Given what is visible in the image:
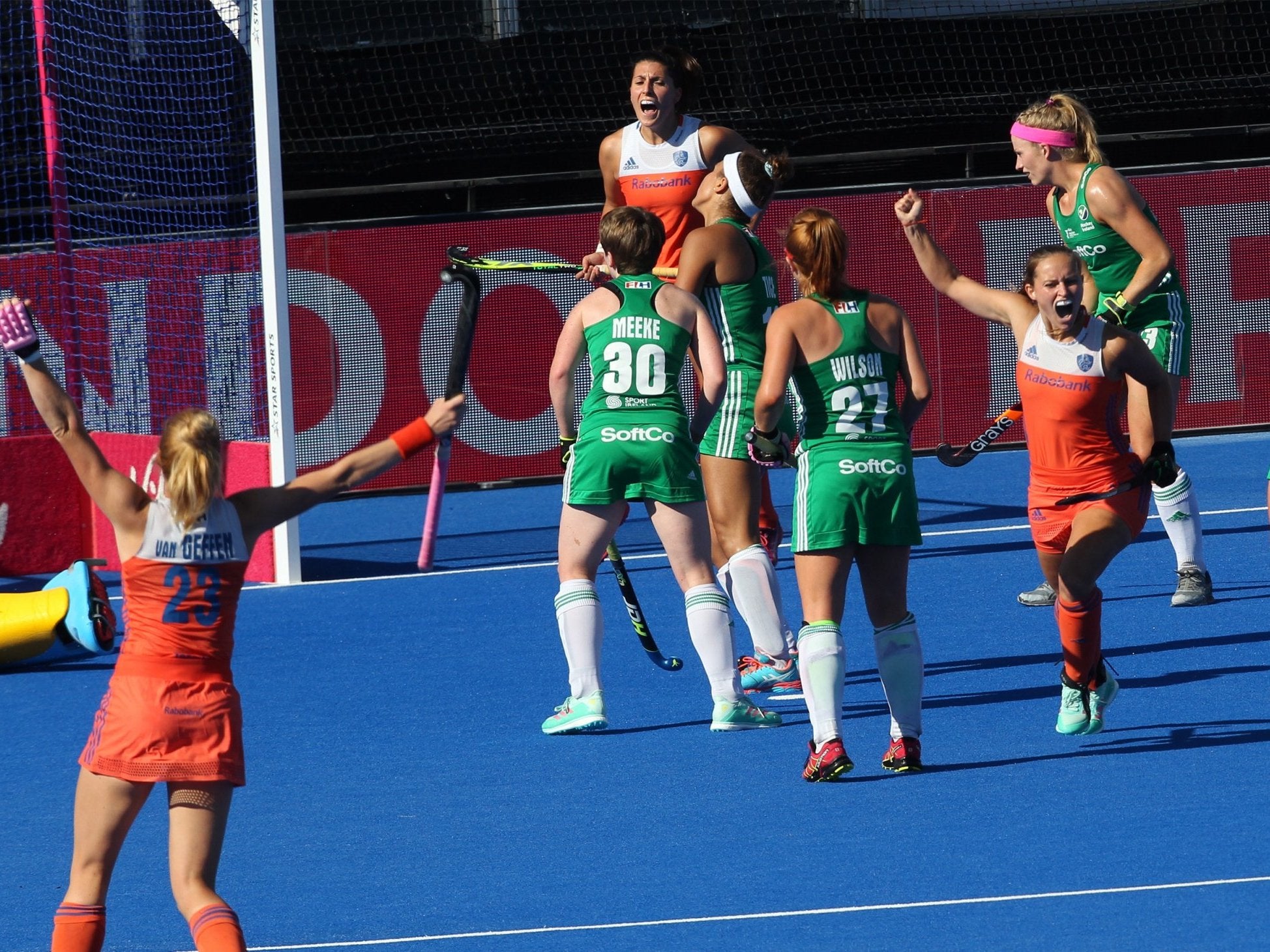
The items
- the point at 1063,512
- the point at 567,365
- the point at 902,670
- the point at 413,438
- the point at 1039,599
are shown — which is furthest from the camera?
the point at 1039,599

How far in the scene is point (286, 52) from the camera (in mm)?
16047

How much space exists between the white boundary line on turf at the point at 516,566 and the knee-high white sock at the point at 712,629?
347 centimetres

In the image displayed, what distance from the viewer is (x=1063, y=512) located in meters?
6.28

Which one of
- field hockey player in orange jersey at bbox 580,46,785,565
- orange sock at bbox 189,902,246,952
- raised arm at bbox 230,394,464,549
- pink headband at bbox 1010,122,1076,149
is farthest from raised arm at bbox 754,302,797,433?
orange sock at bbox 189,902,246,952

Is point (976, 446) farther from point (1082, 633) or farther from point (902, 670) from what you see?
point (902, 670)

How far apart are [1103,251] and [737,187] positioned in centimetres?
200

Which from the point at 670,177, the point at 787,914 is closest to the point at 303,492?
the point at 787,914

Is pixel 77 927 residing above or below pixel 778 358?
below

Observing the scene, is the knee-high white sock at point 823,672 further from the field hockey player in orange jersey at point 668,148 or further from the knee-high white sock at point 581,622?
the field hockey player in orange jersey at point 668,148

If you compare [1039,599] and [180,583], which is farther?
[1039,599]

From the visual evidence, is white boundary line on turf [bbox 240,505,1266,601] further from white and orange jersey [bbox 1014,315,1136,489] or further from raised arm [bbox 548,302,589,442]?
white and orange jersey [bbox 1014,315,1136,489]

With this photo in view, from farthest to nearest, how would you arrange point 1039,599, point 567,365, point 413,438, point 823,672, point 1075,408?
point 1039,599 < point 567,365 < point 1075,408 < point 823,672 < point 413,438

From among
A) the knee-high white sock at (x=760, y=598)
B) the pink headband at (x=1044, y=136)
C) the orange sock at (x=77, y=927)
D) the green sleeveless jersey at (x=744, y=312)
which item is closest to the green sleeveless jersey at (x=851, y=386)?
the knee-high white sock at (x=760, y=598)

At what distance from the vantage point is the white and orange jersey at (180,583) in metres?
4.19
